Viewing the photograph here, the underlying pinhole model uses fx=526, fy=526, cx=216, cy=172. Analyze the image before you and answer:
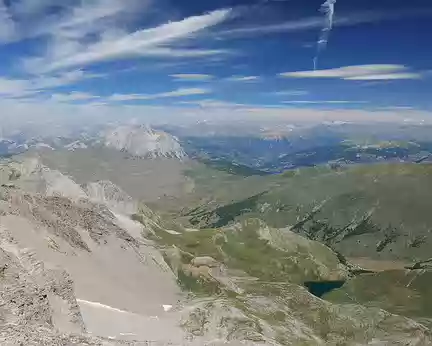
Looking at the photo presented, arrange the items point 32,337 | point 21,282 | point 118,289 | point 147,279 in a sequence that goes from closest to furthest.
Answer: point 32,337
point 21,282
point 118,289
point 147,279

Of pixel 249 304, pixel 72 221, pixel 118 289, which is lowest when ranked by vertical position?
pixel 249 304

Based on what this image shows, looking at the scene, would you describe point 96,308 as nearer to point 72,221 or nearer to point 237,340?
point 237,340

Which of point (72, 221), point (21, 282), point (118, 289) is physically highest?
point (21, 282)

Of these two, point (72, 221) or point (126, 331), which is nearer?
point (126, 331)

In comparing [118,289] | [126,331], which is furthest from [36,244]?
[126,331]

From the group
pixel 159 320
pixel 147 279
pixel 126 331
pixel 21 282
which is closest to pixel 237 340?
pixel 159 320

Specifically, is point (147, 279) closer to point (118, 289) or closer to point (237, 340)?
point (118, 289)

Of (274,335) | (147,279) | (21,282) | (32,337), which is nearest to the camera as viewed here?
(32,337)

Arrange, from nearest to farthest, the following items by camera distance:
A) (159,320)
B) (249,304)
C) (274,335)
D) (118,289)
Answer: (159,320) → (118,289) → (274,335) → (249,304)

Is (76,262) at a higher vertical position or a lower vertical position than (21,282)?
lower
